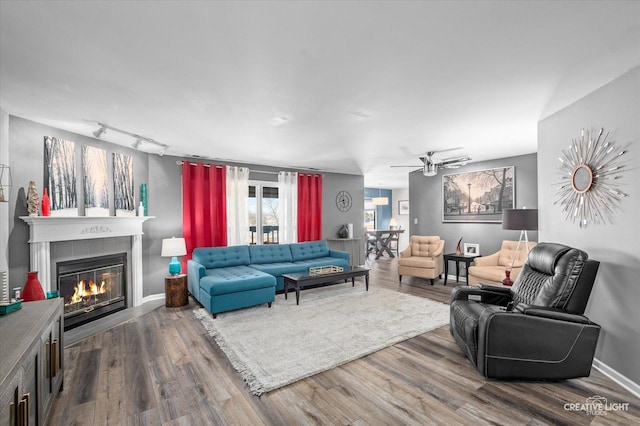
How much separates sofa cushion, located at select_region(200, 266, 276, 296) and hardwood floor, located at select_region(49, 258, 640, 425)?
0.93m

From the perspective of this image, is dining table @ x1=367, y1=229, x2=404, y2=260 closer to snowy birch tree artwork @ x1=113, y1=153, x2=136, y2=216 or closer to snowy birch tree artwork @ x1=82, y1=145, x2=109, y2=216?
snowy birch tree artwork @ x1=113, y1=153, x2=136, y2=216

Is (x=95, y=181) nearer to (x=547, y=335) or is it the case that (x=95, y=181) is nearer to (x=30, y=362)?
(x=30, y=362)

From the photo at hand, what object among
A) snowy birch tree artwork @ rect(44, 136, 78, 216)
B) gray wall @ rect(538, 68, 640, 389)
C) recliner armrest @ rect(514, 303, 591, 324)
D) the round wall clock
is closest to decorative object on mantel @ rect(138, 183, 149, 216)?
snowy birch tree artwork @ rect(44, 136, 78, 216)

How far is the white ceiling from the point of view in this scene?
1630 millimetres

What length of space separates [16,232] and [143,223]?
5.72 feet

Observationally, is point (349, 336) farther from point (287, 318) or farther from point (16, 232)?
point (16, 232)

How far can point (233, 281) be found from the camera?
4066 millimetres

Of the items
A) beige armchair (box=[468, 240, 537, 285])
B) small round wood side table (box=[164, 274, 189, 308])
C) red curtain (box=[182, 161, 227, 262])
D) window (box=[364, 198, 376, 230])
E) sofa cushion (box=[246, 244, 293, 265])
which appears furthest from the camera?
window (box=[364, 198, 376, 230])

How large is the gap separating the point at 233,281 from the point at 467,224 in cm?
480

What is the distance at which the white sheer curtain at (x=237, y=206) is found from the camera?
574 cm

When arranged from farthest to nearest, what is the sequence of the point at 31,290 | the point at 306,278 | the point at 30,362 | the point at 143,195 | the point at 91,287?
the point at 143,195, the point at 306,278, the point at 91,287, the point at 31,290, the point at 30,362

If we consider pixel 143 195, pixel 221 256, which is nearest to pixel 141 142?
pixel 143 195

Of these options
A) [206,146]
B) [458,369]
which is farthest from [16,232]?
[458,369]

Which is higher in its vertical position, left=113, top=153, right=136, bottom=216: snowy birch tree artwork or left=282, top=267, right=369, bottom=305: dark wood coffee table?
left=113, top=153, right=136, bottom=216: snowy birch tree artwork
